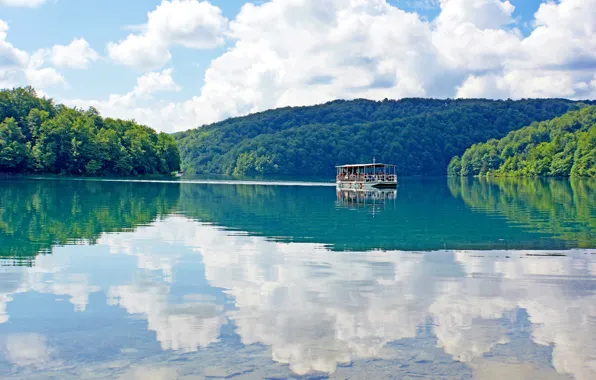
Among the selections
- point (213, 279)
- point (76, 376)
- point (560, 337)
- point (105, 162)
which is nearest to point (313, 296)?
point (213, 279)

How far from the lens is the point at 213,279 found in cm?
1638

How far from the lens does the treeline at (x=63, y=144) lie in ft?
387

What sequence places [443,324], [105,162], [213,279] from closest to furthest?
1. [443,324]
2. [213,279]
3. [105,162]

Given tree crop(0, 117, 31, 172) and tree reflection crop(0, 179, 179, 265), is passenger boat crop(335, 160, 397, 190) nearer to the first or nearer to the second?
tree reflection crop(0, 179, 179, 265)

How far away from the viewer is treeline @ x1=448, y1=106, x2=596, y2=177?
152 meters

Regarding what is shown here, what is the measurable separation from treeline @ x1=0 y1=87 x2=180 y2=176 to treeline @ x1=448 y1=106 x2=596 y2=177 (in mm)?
100398

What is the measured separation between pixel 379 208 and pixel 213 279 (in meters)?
30.8

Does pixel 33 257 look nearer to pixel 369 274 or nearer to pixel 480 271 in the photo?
pixel 369 274

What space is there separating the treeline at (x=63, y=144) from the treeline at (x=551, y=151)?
100398 millimetres

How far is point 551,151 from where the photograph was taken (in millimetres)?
167250

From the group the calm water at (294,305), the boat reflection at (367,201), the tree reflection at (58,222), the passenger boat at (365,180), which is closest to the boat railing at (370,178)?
the passenger boat at (365,180)

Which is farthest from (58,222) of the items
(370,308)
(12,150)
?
(12,150)

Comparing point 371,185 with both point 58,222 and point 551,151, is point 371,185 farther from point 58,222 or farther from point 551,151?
point 551,151

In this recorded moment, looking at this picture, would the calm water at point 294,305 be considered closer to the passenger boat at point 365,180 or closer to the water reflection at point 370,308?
the water reflection at point 370,308
